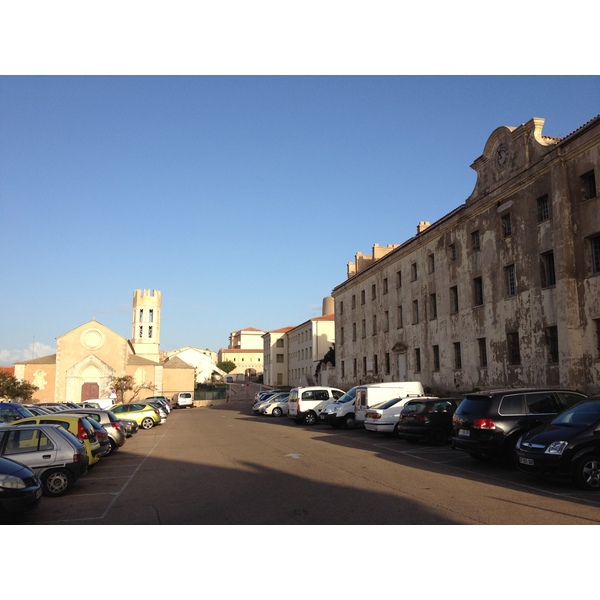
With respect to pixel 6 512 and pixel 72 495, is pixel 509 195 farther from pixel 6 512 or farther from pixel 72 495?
pixel 6 512

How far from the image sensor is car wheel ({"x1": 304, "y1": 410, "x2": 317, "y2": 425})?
30.3 m

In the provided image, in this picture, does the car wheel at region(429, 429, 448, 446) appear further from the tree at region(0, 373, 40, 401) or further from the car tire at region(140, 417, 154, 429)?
the tree at region(0, 373, 40, 401)

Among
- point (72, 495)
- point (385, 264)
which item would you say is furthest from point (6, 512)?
point (385, 264)

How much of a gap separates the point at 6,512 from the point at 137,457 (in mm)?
9660

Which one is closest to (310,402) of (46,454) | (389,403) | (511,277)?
(389,403)

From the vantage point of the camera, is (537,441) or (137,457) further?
(137,457)

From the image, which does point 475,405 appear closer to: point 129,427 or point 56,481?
point 56,481

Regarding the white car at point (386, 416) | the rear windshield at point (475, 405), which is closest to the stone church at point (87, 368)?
the white car at point (386, 416)

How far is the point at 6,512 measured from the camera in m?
7.97

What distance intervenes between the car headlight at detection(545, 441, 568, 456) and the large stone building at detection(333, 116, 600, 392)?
12.8 metres

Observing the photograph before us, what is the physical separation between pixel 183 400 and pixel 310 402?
37.5 meters

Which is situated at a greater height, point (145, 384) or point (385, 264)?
point (385, 264)

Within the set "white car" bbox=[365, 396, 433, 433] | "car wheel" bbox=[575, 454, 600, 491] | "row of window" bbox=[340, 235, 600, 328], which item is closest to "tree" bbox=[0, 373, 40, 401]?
"row of window" bbox=[340, 235, 600, 328]

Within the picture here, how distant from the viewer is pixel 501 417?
41.8 feet
